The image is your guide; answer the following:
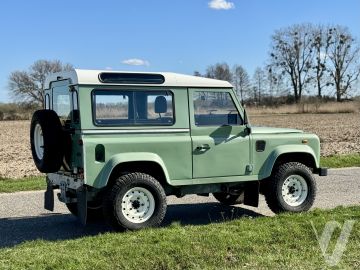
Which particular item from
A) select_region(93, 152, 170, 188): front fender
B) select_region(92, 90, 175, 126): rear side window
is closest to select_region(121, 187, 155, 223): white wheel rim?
select_region(93, 152, 170, 188): front fender

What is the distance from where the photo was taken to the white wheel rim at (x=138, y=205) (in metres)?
6.69

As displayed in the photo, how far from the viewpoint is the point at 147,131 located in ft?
22.5

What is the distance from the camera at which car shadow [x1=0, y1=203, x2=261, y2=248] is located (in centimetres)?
688

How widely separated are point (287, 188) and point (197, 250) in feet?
9.32

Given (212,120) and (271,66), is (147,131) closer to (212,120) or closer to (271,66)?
(212,120)

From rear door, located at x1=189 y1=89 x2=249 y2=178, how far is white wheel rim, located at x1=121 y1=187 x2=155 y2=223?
2.46 feet

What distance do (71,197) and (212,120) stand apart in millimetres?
2223

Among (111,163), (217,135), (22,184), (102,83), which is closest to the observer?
(111,163)

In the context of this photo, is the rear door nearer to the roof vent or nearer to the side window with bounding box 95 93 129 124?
the roof vent

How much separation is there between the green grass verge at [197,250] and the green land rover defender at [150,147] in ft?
2.20

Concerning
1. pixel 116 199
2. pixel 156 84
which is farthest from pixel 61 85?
pixel 116 199

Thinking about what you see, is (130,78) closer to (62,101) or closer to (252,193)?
(62,101)

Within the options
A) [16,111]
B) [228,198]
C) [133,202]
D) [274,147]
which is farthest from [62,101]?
[16,111]

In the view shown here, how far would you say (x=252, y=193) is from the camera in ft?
25.7
